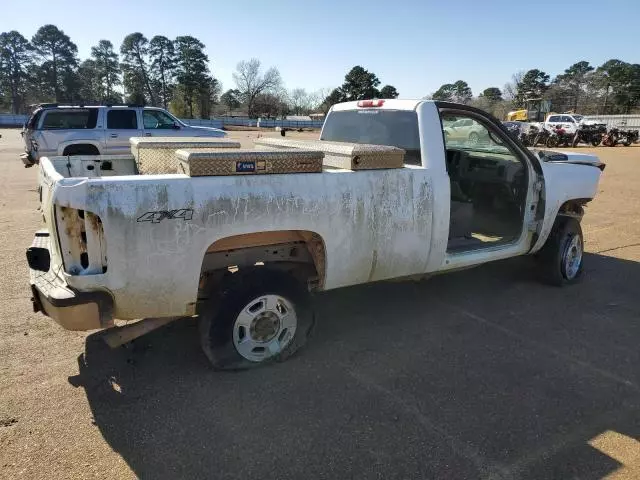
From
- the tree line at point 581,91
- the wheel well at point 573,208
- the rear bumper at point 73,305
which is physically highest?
the tree line at point 581,91

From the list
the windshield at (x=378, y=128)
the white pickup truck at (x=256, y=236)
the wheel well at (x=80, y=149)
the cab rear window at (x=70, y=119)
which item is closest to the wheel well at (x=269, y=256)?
the white pickup truck at (x=256, y=236)

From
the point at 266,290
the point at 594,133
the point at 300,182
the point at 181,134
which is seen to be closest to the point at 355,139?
the point at 300,182

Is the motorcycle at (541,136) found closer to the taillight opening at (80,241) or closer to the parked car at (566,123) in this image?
the parked car at (566,123)

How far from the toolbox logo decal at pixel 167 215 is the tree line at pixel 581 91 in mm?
58896

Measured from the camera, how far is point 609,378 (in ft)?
11.7

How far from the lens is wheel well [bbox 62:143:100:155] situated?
12.3 metres

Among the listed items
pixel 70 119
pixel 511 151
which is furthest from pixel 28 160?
pixel 511 151

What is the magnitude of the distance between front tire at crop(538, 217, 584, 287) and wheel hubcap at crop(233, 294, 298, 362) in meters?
3.23

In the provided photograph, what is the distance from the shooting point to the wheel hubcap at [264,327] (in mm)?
3393

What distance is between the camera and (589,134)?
106 feet

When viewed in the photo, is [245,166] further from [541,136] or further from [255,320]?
[541,136]

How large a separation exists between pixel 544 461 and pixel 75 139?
12.7 metres

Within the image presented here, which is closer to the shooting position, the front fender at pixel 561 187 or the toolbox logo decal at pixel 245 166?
the toolbox logo decal at pixel 245 166

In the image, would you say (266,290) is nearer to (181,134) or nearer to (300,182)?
(300,182)
